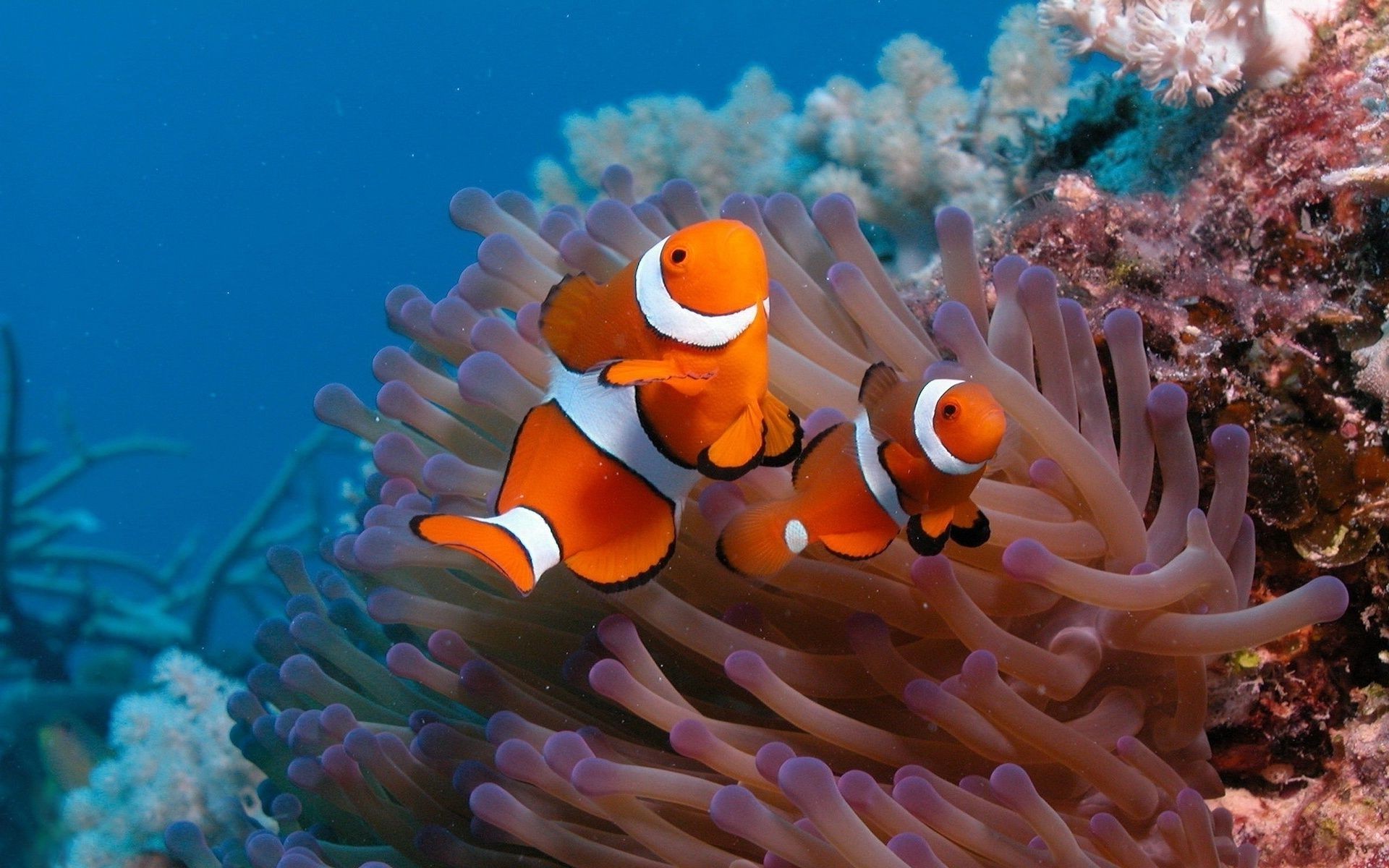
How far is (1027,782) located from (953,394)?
0.42 metres

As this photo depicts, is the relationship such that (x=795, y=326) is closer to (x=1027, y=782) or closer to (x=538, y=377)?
(x=538, y=377)

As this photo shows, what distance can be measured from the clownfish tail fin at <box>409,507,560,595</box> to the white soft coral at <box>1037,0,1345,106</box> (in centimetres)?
151

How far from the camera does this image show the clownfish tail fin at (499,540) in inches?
35.3

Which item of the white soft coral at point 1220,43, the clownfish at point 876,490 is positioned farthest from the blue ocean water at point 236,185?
the clownfish at point 876,490

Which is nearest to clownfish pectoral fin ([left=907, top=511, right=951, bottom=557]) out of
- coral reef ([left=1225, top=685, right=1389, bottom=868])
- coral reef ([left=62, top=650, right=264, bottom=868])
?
coral reef ([left=1225, top=685, right=1389, bottom=868])

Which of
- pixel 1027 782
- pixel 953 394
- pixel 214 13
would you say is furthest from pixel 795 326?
pixel 214 13

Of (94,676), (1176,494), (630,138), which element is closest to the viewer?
(1176,494)

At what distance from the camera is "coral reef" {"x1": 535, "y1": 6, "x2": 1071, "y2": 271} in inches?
107

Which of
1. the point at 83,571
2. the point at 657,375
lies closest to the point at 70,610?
the point at 83,571

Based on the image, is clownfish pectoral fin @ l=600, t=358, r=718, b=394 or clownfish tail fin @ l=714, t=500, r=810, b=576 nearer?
clownfish pectoral fin @ l=600, t=358, r=718, b=394

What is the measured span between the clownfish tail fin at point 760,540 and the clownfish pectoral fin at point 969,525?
0.16 metres

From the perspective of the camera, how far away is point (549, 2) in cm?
3097

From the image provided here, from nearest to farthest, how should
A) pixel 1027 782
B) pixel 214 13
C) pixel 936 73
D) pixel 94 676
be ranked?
pixel 1027 782 < pixel 936 73 < pixel 94 676 < pixel 214 13

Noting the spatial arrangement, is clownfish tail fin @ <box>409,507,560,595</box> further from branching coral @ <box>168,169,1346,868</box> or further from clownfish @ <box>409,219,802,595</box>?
branching coral @ <box>168,169,1346,868</box>
